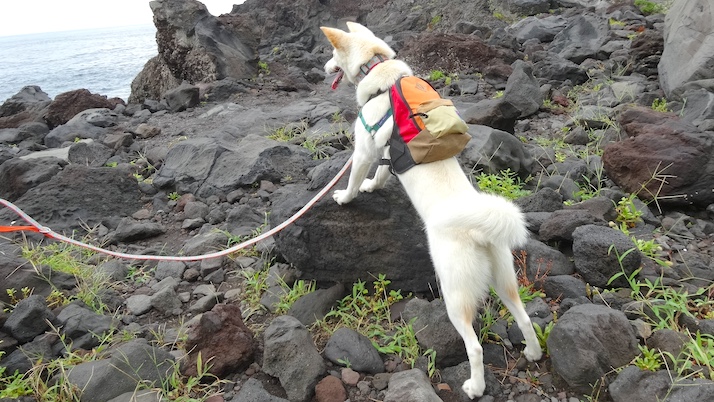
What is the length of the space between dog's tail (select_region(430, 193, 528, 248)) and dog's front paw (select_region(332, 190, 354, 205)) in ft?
3.53

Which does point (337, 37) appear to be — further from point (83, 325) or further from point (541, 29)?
point (541, 29)

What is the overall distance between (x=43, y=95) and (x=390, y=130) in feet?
46.7

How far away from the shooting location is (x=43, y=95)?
13383mm

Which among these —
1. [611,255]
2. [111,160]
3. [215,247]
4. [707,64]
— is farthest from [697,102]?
[111,160]

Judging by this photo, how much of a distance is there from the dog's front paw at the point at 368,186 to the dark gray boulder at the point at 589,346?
156 cm

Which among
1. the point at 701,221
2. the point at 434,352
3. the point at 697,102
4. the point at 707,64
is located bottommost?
the point at 434,352

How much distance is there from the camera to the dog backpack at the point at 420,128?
2.81m

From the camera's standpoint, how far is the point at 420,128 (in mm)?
2881

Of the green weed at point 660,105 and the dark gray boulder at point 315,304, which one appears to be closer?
the dark gray boulder at point 315,304

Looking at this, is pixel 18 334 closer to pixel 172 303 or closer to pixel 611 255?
pixel 172 303

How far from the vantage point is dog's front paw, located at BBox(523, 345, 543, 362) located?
2.65 meters

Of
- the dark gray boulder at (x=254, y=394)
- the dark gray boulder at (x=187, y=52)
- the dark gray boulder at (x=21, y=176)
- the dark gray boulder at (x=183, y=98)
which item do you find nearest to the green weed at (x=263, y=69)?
the dark gray boulder at (x=187, y=52)

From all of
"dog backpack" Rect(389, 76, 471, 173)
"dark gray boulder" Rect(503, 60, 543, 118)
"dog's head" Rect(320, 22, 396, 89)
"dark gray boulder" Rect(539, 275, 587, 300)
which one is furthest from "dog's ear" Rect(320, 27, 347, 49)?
"dark gray boulder" Rect(503, 60, 543, 118)

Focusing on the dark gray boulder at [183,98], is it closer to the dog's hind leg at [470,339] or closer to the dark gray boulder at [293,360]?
the dark gray boulder at [293,360]
